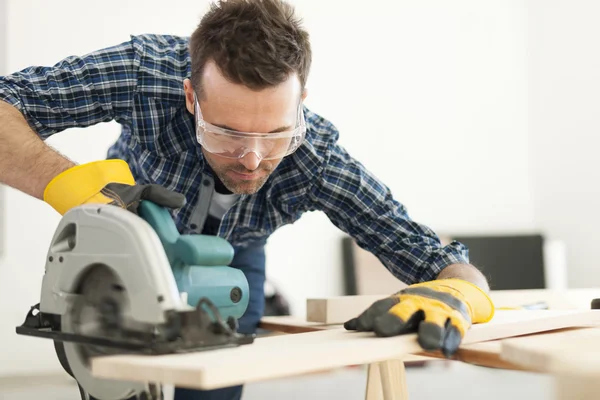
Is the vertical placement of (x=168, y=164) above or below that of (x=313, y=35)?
below

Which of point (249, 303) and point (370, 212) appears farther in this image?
point (249, 303)

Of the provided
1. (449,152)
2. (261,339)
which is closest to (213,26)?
(261,339)

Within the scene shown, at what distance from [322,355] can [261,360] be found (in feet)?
0.39

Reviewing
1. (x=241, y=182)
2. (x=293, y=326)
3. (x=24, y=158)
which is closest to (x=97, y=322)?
(x=24, y=158)

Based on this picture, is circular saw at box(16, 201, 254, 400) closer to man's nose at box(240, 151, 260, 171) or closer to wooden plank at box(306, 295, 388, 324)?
man's nose at box(240, 151, 260, 171)

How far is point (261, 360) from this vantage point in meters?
1.00

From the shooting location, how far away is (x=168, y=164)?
80.5 inches

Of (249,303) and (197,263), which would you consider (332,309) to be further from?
(197,263)

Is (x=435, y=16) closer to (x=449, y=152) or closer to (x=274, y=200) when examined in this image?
(x=449, y=152)

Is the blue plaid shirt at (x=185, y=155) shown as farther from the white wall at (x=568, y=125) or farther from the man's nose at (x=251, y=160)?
the white wall at (x=568, y=125)

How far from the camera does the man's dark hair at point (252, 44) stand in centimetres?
163

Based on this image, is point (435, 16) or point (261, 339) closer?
point (261, 339)

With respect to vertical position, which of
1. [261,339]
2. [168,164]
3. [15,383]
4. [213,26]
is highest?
[213,26]

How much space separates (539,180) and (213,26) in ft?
14.5
